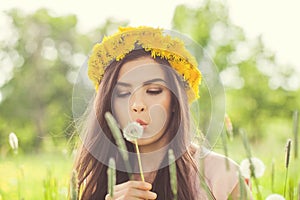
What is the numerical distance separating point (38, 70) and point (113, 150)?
17.5 metres

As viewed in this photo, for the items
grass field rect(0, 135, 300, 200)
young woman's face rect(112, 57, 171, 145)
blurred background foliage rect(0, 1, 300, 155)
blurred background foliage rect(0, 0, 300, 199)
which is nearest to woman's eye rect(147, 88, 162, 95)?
young woman's face rect(112, 57, 171, 145)

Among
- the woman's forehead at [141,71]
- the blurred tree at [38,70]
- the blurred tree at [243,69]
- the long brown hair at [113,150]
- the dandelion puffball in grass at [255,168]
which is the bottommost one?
the dandelion puffball in grass at [255,168]

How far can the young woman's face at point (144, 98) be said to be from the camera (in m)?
1.49

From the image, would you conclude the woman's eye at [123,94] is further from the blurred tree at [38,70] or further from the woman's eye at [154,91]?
the blurred tree at [38,70]

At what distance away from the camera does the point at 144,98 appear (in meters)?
1.50

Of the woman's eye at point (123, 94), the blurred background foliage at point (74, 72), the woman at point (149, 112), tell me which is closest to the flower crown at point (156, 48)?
the woman at point (149, 112)

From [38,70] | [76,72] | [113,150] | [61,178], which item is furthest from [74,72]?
[113,150]

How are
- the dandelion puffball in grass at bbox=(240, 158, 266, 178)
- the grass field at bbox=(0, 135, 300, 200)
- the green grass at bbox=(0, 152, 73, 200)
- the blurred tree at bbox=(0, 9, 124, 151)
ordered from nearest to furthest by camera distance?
the dandelion puffball in grass at bbox=(240, 158, 266, 178) < the grass field at bbox=(0, 135, 300, 200) < the green grass at bbox=(0, 152, 73, 200) < the blurred tree at bbox=(0, 9, 124, 151)

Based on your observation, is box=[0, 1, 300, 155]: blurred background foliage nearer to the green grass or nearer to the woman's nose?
the green grass

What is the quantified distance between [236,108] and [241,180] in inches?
522

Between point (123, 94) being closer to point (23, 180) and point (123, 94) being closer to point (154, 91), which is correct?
point (154, 91)

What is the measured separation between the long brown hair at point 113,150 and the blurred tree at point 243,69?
37.7 ft

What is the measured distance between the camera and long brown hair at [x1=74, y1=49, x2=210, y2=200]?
162 cm

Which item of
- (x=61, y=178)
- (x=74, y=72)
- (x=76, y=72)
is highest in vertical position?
(x=74, y=72)
